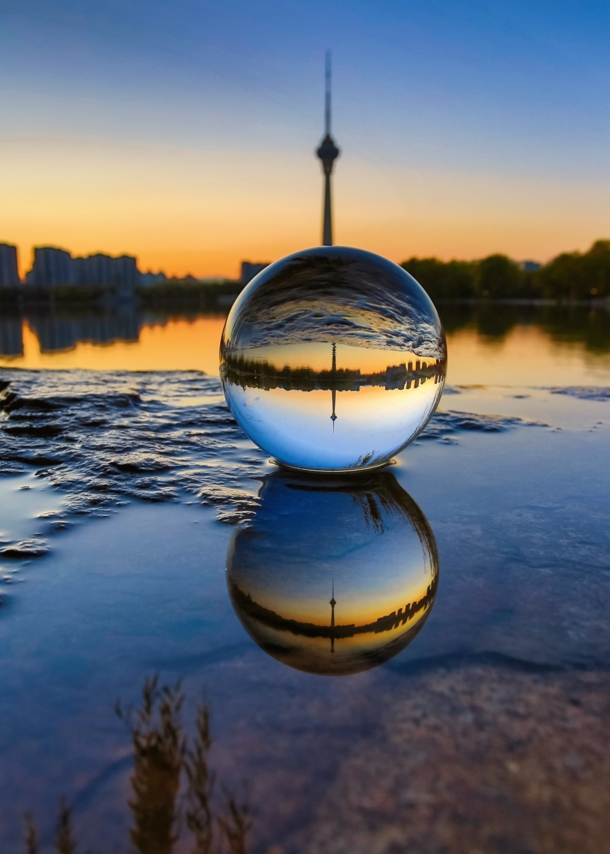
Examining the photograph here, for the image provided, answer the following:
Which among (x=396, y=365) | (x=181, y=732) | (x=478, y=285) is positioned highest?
(x=478, y=285)

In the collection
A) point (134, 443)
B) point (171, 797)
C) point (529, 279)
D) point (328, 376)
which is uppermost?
point (529, 279)

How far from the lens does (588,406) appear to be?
24.8 feet

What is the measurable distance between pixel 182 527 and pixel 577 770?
233cm

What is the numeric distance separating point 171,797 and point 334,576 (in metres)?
1.34

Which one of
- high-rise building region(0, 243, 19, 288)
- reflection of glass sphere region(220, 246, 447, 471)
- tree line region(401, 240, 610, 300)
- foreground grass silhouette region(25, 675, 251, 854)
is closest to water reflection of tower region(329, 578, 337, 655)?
foreground grass silhouette region(25, 675, 251, 854)

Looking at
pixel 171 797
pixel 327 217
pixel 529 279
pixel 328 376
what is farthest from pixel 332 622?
pixel 529 279

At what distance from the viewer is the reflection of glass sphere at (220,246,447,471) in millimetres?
3748

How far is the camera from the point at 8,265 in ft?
374

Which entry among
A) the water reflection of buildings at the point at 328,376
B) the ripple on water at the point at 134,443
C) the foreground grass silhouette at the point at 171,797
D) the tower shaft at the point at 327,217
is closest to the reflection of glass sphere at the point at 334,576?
the ripple on water at the point at 134,443

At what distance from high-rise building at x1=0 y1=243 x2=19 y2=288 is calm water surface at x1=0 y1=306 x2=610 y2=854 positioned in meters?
121

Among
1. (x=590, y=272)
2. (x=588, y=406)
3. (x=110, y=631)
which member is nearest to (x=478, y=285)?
(x=590, y=272)

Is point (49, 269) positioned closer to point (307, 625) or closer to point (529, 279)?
point (529, 279)

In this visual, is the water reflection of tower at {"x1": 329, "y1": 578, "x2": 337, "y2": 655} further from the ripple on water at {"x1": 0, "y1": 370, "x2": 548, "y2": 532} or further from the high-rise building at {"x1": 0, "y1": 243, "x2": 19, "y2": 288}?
the high-rise building at {"x1": 0, "y1": 243, "x2": 19, "y2": 288}

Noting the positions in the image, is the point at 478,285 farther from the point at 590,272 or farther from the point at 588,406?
the point at 588,406
